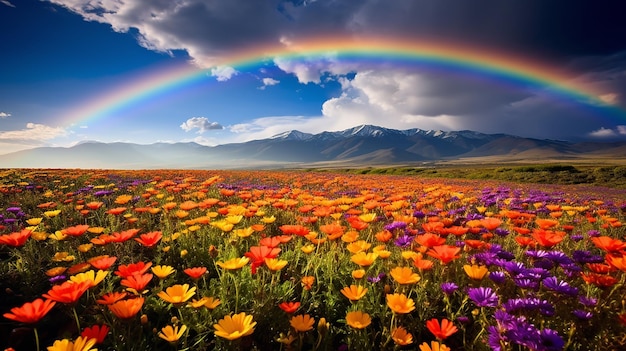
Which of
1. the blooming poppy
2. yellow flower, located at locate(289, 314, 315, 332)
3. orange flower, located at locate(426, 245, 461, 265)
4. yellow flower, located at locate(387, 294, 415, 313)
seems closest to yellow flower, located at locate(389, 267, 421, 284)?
yellow flower, located at locate(387, 294, 415, 313)

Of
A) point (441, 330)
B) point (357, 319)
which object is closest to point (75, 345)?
point (357, 319)

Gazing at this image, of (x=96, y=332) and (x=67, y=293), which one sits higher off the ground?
(x=67, y=293)

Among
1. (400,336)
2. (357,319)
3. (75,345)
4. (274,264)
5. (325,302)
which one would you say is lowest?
(325,302)

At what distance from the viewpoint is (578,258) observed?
2.52 m

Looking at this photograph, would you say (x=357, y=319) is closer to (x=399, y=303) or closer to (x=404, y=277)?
(x=399, y=303)

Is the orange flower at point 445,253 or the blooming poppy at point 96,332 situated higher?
the orange flower at point 445,253

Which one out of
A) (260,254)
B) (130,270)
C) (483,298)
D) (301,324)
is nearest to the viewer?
(301,324)

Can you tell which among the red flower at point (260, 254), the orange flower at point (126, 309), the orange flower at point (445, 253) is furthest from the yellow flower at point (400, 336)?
the orange flower at point (126, 309)

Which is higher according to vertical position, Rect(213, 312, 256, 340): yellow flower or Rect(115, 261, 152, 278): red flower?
Rect(115, 261, 152, 278): red flower

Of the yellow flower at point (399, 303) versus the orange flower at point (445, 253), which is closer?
the yellow flower at point (399, 303)

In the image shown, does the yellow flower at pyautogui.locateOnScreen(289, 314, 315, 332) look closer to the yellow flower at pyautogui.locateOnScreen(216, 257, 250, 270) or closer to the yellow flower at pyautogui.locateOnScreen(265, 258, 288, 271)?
the yellow flower at pyautogui.locateOnScreen(265, 258, 288, 271)

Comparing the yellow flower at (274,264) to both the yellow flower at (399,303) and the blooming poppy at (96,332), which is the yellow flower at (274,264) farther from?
the blooming poppy at (96,332)

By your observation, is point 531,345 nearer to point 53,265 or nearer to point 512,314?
point 512,314

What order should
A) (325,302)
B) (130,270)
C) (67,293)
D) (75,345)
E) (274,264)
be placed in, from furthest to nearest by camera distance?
(325,302), (274,264), (130,270), (67,293), (75,345)
